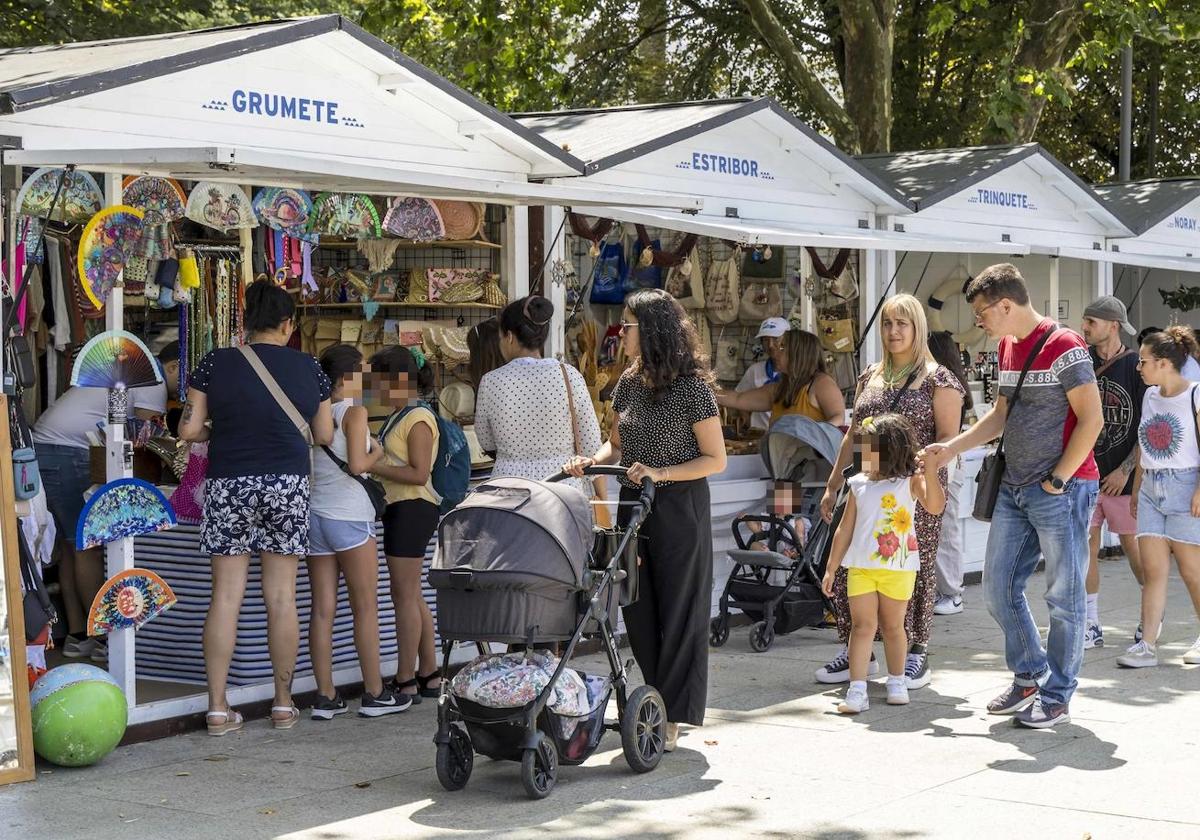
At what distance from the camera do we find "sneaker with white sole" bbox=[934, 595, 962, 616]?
9.79 metres

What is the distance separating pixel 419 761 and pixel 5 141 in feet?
9.31

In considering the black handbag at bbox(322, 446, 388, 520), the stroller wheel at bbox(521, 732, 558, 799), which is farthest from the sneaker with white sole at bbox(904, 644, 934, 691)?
the black handbag at bbox(322, 446, 388, 520)

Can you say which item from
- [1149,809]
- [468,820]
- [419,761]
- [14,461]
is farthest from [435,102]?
[1149,809]

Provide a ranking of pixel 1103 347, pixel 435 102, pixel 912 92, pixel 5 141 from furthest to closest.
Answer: pixel 912 92 → pixel 1103 347 → pixel 435 102 → pixel 5 141

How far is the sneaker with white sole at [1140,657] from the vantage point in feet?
26.1

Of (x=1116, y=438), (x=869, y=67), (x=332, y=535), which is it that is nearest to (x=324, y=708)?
(x=332, y=535)

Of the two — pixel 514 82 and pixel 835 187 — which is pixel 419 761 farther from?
pixel 514 82

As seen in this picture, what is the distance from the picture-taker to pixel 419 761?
6.28 meters

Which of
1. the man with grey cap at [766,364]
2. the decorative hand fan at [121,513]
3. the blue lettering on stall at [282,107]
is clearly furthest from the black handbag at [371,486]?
the man with grey cap at [766,364]

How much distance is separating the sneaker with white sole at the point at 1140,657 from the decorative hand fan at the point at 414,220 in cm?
406

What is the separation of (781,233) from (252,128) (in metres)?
3.06

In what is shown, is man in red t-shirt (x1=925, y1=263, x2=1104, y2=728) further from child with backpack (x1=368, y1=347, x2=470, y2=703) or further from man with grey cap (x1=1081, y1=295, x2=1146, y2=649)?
man with grey cap (x1=1081, y1=295, x2=1146, y2=649)

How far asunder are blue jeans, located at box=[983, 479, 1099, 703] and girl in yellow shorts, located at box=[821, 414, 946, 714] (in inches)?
15.9

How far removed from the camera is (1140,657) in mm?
7984
